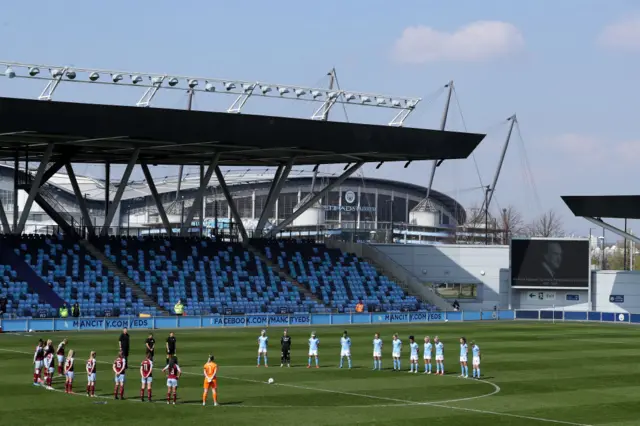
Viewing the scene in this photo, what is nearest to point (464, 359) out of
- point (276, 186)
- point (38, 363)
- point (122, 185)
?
point (38, 363)

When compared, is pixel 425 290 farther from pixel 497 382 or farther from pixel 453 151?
pixel 497 382

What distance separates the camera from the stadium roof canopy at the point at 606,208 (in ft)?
281

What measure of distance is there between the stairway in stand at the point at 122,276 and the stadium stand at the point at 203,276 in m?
0.43

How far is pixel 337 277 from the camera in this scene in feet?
285


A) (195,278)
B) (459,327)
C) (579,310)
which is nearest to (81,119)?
(195,278)

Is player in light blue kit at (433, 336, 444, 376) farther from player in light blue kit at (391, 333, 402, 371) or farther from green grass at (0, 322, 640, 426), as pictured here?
player in light blue kit at (391, 333, 402, 371)

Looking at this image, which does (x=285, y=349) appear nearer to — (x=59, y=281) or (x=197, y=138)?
(x=197, y=138)

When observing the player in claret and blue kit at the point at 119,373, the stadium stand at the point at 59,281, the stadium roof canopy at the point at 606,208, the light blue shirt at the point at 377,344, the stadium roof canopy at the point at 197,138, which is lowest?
the player in claret and blue kit at the point at 119,373

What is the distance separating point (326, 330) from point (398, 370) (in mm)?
24217

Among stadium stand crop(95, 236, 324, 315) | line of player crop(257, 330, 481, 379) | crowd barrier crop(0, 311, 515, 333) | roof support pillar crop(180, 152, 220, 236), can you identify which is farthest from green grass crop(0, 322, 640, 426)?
roof support pillar crop(180, 152, 220, 236)

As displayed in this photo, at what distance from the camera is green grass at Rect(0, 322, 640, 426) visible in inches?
1287

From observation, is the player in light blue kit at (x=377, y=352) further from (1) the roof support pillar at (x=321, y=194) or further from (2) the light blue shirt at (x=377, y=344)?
(1) the roof support pillar at (x=321, y=194)

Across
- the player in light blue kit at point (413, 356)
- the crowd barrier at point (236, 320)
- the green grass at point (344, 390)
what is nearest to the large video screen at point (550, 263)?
the crowd barrier at point (236, 320)

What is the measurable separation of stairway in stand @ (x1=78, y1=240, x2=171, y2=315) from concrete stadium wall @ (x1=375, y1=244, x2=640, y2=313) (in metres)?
27.2
